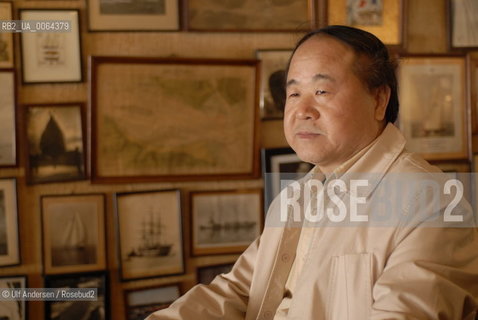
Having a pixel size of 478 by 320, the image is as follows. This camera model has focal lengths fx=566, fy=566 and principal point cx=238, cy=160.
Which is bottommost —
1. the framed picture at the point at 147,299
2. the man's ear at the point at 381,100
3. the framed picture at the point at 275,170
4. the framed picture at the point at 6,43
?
the framed picture at the point at 147,299

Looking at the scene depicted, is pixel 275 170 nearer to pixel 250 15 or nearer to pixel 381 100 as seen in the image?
pixel 250 15

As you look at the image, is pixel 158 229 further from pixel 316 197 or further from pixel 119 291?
pixel 316 197

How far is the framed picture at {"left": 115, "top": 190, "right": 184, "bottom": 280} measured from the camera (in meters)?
2.29

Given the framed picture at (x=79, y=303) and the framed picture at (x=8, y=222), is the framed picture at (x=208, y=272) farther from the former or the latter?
the framed picture at (x=8, y=222)

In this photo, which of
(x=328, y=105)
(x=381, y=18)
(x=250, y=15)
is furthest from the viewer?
(x=381, y=18)

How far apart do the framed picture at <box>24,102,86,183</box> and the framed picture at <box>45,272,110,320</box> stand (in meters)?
0.39

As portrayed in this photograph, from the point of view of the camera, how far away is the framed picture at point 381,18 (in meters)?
2.54

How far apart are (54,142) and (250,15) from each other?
0.96 m

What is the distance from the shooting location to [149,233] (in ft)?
7.59

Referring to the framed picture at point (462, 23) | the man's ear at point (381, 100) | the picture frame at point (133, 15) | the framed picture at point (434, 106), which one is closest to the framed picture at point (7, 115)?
the picture frame at point (133, 15)

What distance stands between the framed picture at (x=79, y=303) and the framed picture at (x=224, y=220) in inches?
16.0

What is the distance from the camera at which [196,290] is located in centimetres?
167

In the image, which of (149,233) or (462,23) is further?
(462,23)

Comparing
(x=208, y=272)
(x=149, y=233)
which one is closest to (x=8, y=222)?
(x=149, y=233)
